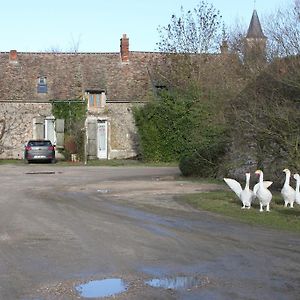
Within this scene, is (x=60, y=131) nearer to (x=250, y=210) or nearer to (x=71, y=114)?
(x=71, y=114)

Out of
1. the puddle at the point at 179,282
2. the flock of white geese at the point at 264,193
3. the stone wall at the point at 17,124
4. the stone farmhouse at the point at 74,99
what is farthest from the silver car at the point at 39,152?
the puddle at the point at 179,282

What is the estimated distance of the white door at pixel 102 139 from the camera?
144ft

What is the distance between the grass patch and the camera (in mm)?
13000

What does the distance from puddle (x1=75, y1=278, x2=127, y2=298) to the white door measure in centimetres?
3609

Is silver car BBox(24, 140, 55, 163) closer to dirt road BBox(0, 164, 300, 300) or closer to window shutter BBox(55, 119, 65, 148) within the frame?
window shutter BBox(55, 119, 65, 148)

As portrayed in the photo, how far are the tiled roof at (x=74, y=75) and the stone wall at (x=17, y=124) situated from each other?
60 cm

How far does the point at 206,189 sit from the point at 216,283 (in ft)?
45.2

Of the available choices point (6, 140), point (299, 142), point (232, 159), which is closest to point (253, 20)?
point (6, 140)

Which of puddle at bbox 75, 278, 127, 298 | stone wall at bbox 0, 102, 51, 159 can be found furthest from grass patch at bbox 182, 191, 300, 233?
stone wall at bbox 0, 102, 51, 159

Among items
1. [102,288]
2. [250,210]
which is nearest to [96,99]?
[250,210]

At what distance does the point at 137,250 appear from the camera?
9.92m

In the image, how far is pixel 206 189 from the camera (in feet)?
69.9

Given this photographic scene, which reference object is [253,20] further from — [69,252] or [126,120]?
[69,252]

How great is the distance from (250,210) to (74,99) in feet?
96.0
